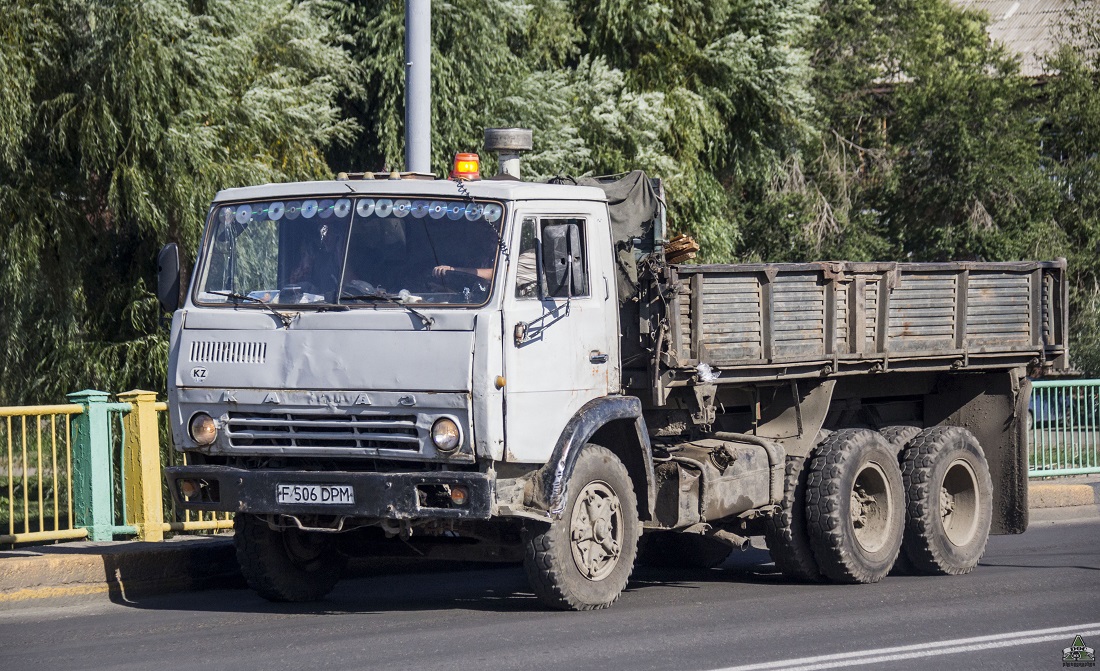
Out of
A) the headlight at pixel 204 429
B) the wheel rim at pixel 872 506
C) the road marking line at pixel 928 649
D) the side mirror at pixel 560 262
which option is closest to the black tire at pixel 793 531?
the wheel rim at pixel 872 506

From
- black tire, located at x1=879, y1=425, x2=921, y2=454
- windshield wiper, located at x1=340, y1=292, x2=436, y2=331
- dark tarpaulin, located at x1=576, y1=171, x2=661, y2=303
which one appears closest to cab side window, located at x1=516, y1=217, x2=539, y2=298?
windshield wiper, located at x1=340, y1=292, x2=436, y2=331

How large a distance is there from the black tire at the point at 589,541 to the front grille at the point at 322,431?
938mm

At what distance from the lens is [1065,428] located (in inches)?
622

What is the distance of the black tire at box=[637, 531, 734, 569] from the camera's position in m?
10.4

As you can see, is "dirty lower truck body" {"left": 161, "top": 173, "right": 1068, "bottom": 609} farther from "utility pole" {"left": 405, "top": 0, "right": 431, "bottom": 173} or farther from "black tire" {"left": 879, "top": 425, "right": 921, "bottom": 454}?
"utility pole" {"left": 405, "top": 0, "right": 431, "bottom": 173}

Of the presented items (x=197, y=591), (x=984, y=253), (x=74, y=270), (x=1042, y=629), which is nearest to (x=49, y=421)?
(x=197, y=591)

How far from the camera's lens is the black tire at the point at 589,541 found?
775cm

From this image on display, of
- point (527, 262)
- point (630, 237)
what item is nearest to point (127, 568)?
point (527, 262)

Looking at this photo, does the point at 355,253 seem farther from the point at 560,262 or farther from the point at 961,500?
the point at 961,500

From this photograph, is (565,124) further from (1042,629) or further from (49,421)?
(1042,629)

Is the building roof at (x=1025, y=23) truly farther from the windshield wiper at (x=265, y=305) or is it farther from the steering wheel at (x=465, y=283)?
the windshield wiper at (x=265, y=305)

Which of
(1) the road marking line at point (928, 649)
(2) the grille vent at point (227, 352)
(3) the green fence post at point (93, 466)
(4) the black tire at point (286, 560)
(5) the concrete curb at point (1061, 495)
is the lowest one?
(5) the concrete curb at point (1061, 495)

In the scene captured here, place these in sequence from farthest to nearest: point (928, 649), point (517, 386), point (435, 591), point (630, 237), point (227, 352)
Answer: point (435, 591) < point (630, 237) < point (227, 352) < point (517, 386) < point (928, 649)

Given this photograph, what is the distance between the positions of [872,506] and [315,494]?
427 cm
